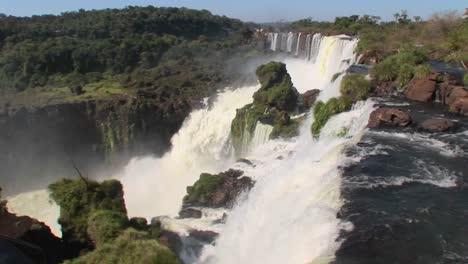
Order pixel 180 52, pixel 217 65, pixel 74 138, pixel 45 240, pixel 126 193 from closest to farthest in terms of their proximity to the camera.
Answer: pixel 45 240 < pixel 126 193 < pixel 74 138 < pixel 217 65 < pixel 180 52

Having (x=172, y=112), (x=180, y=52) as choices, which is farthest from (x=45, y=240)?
(x=180, y=52)

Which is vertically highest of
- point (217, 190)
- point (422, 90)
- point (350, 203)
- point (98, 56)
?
point (422, 90)

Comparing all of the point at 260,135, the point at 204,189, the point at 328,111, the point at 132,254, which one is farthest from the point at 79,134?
the point at 132,254

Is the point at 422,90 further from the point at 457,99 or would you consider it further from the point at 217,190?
the point at 217,190

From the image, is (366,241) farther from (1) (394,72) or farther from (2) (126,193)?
(2) (126,193)

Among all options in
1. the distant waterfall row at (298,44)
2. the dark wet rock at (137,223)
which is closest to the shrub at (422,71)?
the dark wet rock at (137,223)

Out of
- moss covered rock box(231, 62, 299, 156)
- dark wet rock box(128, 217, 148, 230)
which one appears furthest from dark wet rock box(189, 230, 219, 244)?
moss covered rock box(231, 62, 299, 156)
